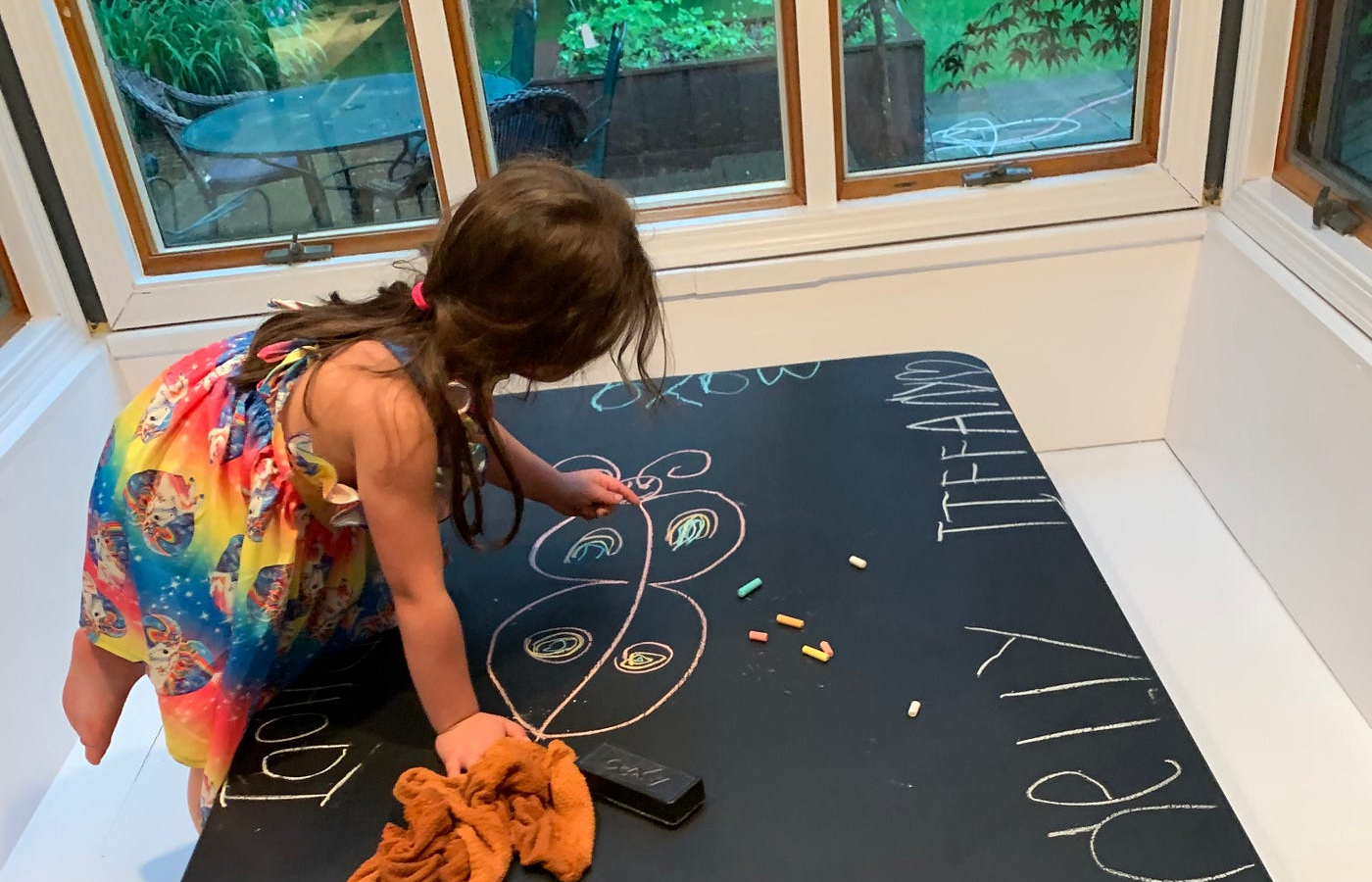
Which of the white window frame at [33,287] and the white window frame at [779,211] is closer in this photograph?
the white window frame at [33,287]

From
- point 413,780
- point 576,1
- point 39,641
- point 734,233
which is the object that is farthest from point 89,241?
point 413,780

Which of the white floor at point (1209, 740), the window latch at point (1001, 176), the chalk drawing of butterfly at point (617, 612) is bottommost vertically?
the white floor at point (1209, 740)

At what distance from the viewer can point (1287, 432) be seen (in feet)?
6.24

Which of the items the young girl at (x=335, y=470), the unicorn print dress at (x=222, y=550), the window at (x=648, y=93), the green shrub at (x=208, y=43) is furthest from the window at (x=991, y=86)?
the unicorn print dress at (x=222, y=550)

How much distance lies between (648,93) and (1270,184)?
1153 millimetres

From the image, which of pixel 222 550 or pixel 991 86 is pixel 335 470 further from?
pixel 991 86

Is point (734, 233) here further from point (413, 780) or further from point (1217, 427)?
point (413, 780)

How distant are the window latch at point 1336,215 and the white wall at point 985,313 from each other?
1.13 feet

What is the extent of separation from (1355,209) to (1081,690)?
1.20 meters

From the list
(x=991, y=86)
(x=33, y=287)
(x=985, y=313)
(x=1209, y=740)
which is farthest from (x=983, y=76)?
(x=33, y=287)

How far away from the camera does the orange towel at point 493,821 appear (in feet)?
3.10

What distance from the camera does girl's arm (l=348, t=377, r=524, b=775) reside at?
1085mm

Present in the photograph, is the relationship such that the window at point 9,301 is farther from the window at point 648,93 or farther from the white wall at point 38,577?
the window at point 648,93

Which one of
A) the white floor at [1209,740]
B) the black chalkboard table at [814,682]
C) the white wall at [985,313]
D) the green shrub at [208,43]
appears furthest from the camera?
the white wall at [985,313]
